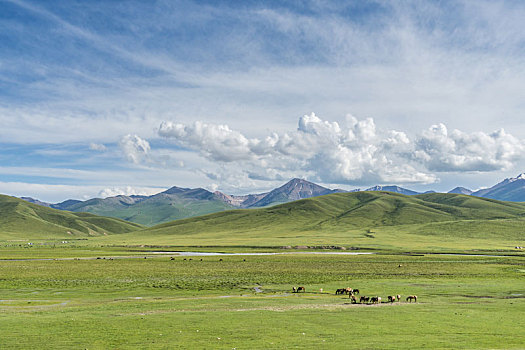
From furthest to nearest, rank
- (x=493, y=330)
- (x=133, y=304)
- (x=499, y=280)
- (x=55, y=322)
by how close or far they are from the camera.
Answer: (x=499, y=280)
(x=133, y=304)
(x=55, y=322)
(x=493, y=330)

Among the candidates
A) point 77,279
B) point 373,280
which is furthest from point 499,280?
point 77,279

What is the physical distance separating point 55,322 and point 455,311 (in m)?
37.1

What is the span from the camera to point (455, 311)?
131ft

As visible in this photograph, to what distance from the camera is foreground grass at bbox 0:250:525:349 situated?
28469mm

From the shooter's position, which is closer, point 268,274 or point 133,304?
point 133,304

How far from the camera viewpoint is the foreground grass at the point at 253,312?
2847 centimetres

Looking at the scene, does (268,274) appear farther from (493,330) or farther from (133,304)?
(493,330)

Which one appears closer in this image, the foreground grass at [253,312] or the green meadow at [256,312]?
the green meadow at [256,312]

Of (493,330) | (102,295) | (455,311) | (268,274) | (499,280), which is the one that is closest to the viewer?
(493,330)

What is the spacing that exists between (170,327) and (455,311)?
27340 mm

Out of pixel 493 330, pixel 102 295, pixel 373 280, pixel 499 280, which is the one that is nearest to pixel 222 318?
pixel 493 330

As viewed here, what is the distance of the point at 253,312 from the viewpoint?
1569 inches

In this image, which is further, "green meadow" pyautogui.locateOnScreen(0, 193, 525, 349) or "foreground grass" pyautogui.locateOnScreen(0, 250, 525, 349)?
"foreground grass" pyautogui.locateOnScreen(0, 250, 525, 349)

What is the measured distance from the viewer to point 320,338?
2911 cm
